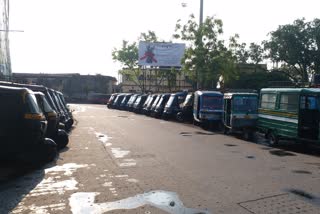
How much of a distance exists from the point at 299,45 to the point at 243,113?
35573 millimetres

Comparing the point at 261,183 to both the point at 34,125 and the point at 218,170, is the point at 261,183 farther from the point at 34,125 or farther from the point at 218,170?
the point at 34,125

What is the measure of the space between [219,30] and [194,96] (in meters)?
13.5

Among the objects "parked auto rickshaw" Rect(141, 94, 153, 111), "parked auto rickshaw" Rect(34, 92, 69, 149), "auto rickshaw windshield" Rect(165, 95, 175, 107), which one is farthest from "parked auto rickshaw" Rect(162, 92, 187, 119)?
"parked auto rickshaw" Rect(34, 92, 69, 149)

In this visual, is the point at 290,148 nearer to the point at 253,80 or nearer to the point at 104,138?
the point at 104,138

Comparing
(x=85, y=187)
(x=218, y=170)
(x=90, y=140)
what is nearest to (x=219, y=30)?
(x=90, y=140)

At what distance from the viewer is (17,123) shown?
7.61 m

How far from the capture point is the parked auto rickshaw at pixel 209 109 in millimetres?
20031

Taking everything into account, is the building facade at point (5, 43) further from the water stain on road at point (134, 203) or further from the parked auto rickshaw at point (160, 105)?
the water stain on road at point (134, 203)

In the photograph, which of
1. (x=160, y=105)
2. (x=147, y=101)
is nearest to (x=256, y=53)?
(x=147, y=101)

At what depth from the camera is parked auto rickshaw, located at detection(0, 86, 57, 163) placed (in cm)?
754

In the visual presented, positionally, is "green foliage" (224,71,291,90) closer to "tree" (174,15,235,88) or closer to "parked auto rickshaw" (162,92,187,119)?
"tree" (174,15,235,88)

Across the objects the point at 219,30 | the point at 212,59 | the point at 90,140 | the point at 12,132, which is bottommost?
the point at 90,140

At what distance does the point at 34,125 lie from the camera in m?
7.76

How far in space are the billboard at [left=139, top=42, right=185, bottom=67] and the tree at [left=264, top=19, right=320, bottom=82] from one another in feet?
53.8
